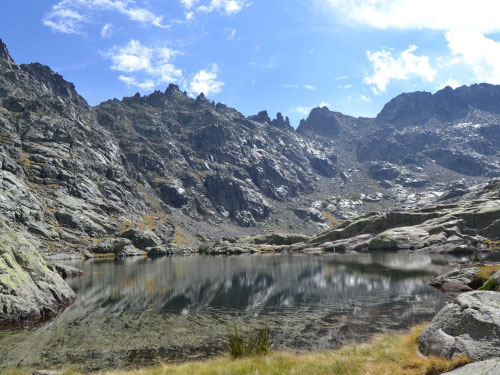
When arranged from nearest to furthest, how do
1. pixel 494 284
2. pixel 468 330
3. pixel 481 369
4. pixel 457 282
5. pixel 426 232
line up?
pixel 481 369
pixel 468 330
pixel 494 284
pixel 457 282
pixel 426 232

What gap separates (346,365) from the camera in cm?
1351

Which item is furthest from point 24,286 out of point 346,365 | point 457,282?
point 457,282

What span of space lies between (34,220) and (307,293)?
137445 millimetres

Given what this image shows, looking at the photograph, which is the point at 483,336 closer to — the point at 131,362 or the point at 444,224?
the point at 131,362

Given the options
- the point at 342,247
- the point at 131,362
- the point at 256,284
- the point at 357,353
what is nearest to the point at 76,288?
the point at 256,284

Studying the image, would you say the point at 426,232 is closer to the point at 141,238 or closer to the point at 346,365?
the point at 346,365

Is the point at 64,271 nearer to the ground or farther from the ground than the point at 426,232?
nearer to the ground

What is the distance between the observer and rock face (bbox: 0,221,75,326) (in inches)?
1122

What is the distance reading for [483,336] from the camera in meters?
13.1

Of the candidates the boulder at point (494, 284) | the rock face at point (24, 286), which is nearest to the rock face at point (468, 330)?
the boulder at point (494, 284)

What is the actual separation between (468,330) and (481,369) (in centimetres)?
409

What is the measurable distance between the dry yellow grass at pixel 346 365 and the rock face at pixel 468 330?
0.67 metres

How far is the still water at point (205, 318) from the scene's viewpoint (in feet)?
69.5

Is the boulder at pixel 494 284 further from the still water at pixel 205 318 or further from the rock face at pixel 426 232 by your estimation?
the rock face at pixel 426 232
